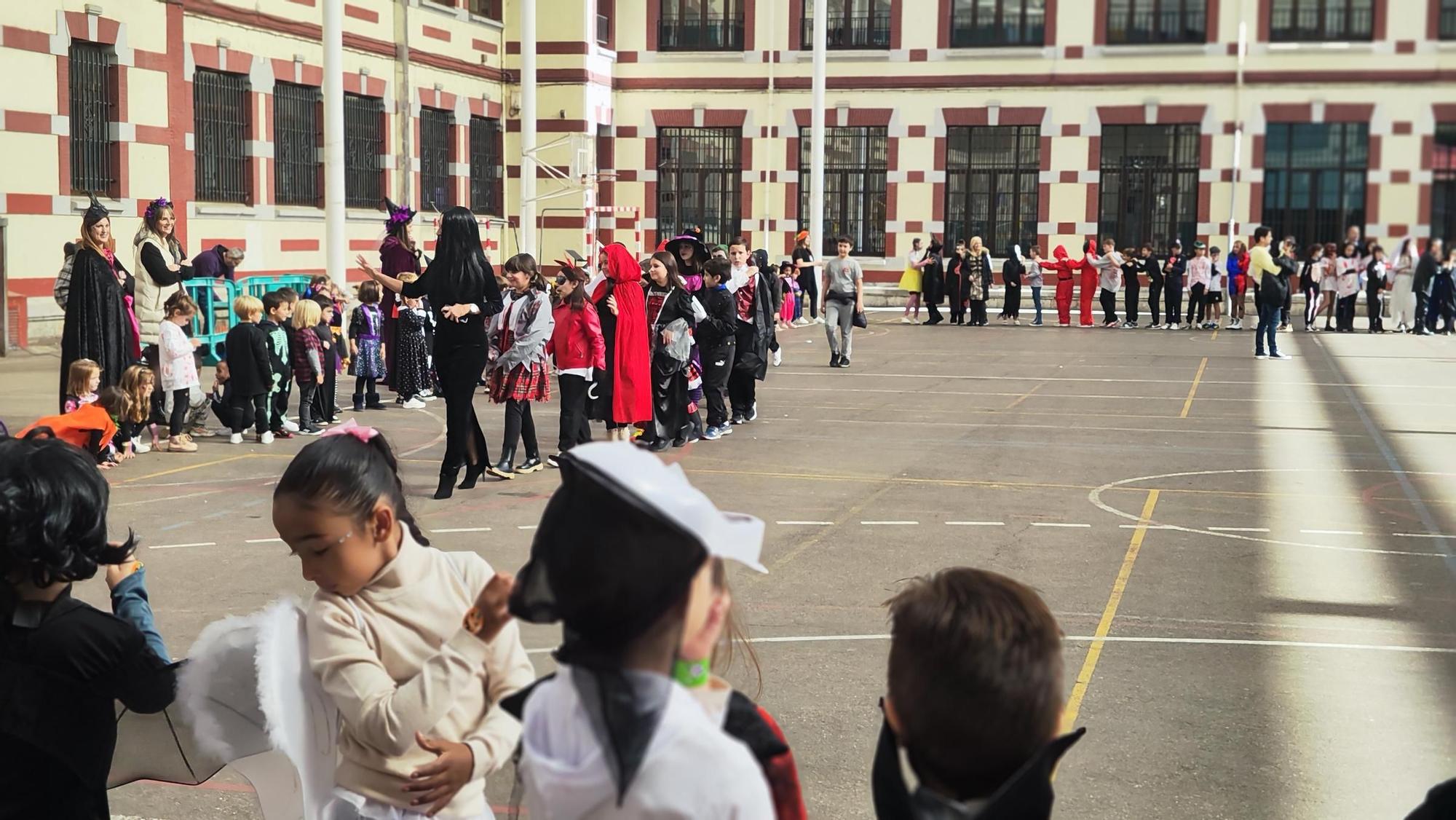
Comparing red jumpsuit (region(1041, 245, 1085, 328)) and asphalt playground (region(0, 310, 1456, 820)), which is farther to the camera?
red jumpsuit (region(1041, 245, 1085, 328))

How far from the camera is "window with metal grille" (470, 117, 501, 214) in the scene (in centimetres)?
3606

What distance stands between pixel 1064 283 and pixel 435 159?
14302 millimetres

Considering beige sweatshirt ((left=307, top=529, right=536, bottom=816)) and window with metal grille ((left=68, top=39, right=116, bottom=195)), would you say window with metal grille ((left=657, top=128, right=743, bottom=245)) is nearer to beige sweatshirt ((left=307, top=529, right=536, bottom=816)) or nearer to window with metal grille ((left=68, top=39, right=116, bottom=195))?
window with metal grille ((left=68, top=39, right=116, bottom=195))

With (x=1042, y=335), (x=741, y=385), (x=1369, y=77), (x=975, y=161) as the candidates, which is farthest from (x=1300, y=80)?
(x=741, y=385)

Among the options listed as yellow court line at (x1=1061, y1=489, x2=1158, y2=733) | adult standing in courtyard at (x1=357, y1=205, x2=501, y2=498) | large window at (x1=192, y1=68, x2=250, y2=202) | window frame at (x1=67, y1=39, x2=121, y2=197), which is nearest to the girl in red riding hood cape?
adult standing in courtyard at (x1=357, y1=205, x2=501, y2=498)

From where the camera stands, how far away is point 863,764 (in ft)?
19.2

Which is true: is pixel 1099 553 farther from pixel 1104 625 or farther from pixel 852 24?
pixel 852 24

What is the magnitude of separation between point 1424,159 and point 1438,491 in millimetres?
14155

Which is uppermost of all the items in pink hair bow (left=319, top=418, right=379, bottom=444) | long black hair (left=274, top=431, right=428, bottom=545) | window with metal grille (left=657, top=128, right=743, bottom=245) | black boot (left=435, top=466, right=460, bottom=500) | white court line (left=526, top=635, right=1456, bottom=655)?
window with metal grille (left=657, top=128, right=743, bottom=245)

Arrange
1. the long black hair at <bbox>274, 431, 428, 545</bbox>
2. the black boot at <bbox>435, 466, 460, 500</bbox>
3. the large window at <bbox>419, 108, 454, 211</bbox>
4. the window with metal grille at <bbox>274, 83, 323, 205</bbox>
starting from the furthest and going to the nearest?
1. the large window at <bbox>419, 108, 454, 211</bbox>
2. the window with metal grille at <bbox>274, 83, 323, 205</bbox>
3. the black boot at <bbox>435, 466, 460, 500</bbox>
4. the long black hair at <bbox>274, 431, 428, 545</bbox>

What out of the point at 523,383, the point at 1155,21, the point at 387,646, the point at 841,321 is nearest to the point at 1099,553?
the point at 523,383

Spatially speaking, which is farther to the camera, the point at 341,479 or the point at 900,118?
the point at 900,118

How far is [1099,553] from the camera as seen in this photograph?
9797mm

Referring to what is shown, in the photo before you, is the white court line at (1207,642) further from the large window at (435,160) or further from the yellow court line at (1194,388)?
the large window at (435,160)
